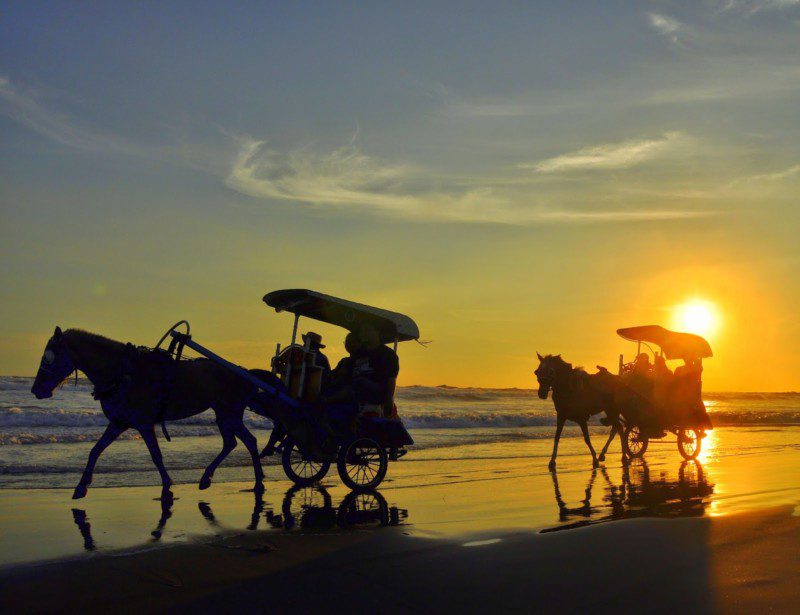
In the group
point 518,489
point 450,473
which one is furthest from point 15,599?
point 450,473

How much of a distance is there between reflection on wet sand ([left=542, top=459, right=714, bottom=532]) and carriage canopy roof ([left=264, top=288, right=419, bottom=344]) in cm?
370

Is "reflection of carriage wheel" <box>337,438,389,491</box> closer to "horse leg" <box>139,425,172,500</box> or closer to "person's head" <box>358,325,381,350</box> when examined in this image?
"person's head" <box>358,325,381,350</box>

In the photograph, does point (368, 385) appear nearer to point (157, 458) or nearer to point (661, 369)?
point (157, 458)

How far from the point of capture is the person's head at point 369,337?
1339 cm

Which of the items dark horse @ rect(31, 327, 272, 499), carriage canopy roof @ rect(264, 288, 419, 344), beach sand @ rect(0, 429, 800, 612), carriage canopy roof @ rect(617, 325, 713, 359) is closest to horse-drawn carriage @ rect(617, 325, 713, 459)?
carriage canopy roof @ rect(617, 325, 713, 359)

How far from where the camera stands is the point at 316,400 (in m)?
13.2

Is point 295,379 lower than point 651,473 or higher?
higher

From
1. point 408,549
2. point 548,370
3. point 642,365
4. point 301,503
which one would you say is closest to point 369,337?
point 301,503

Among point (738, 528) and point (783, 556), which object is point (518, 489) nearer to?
point (738, 528)

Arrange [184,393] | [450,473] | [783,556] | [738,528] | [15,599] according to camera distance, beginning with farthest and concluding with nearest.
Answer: [450,473]
[184,393]
[738,528]
[783,556]
[15,599]

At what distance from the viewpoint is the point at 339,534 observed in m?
9.78

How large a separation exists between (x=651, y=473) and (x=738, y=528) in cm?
823

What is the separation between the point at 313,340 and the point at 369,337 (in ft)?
3.04

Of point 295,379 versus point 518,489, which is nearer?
point 295,379
